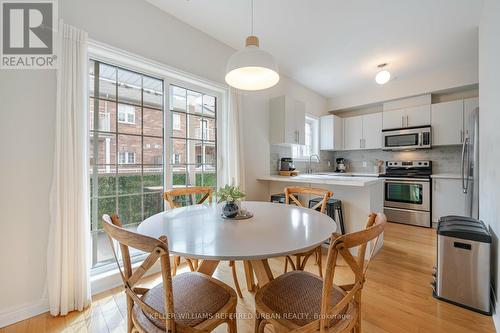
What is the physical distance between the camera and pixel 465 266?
1680 millimetres

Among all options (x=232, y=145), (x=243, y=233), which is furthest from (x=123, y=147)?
(x=243, y=233)

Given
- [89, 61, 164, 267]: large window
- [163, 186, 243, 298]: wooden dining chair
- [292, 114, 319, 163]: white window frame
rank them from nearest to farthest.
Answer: [163, 186, 243, 298]: wooden dining chair, [89, 61, 164, 267]: large window, [292, 114, 319, 163]: white window frame

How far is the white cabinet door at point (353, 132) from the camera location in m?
4.79

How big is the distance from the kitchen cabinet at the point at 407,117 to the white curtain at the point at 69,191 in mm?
4863

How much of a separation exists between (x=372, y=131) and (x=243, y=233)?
14.6 ft

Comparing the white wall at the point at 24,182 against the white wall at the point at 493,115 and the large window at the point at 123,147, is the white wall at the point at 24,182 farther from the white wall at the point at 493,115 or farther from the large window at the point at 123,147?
the white wall at the point at 493,115

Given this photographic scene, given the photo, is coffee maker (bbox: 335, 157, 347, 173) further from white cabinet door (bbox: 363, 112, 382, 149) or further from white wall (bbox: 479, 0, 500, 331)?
white wall (bbox: 479, 0, 500, 331)

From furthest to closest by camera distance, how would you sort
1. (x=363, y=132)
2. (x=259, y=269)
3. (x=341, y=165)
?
(x=341, y=165) < (x=363, y=132) < (x=259, y=269)

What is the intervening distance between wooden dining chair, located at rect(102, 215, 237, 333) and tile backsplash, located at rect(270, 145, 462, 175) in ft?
8.97

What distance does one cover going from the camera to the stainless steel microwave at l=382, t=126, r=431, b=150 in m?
3.87

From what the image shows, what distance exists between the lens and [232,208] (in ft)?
4.93

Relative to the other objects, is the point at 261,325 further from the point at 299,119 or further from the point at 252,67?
the point at 299,119

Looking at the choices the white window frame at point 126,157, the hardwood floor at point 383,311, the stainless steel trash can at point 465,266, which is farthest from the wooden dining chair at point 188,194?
the stainless steel trash can at point 465,266

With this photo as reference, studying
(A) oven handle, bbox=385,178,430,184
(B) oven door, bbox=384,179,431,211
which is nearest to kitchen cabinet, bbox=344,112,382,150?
(A) oven handle, bbox=385,178,430,184
